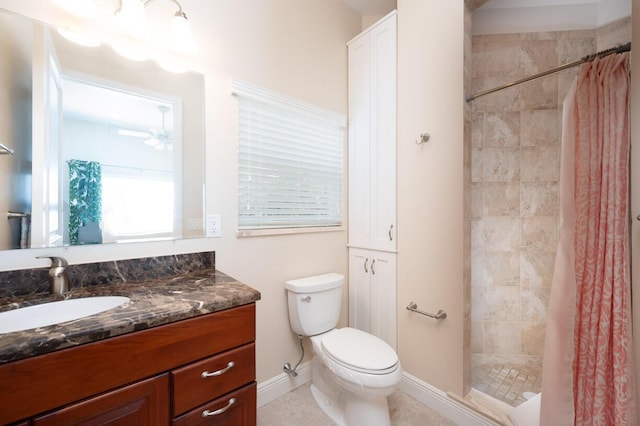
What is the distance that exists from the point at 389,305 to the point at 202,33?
2.00m

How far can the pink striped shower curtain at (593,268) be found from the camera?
41.4 inches

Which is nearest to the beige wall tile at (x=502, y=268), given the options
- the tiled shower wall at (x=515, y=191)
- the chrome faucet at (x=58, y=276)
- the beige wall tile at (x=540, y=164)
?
the tiled shower wall at (x=515, y=191)

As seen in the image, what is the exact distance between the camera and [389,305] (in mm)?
1953

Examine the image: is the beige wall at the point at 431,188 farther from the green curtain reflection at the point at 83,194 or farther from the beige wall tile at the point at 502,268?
the green curtain reflection at the point at 83,194

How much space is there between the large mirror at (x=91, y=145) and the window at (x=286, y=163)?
269 mm

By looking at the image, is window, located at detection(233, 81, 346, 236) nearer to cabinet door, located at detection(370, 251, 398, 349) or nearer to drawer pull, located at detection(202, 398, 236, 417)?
cabinet door, located at detection(370, 251, 398, 349)

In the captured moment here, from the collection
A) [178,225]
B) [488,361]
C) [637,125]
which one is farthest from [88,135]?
[488,361]

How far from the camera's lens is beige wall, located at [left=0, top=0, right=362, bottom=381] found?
61.3 inches

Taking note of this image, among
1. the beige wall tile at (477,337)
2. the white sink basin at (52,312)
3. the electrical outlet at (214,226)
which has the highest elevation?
the electrical outlet at (214,226)

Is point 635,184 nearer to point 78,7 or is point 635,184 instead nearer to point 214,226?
point 214,226

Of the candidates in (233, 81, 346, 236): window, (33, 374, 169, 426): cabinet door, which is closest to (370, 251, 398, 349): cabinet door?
(233, 81, 346, 236): window

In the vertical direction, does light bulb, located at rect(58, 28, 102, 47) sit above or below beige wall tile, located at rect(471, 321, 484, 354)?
above

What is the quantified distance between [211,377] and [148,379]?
0.69ft

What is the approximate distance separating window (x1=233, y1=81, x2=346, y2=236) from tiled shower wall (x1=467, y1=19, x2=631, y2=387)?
41.5 inches
